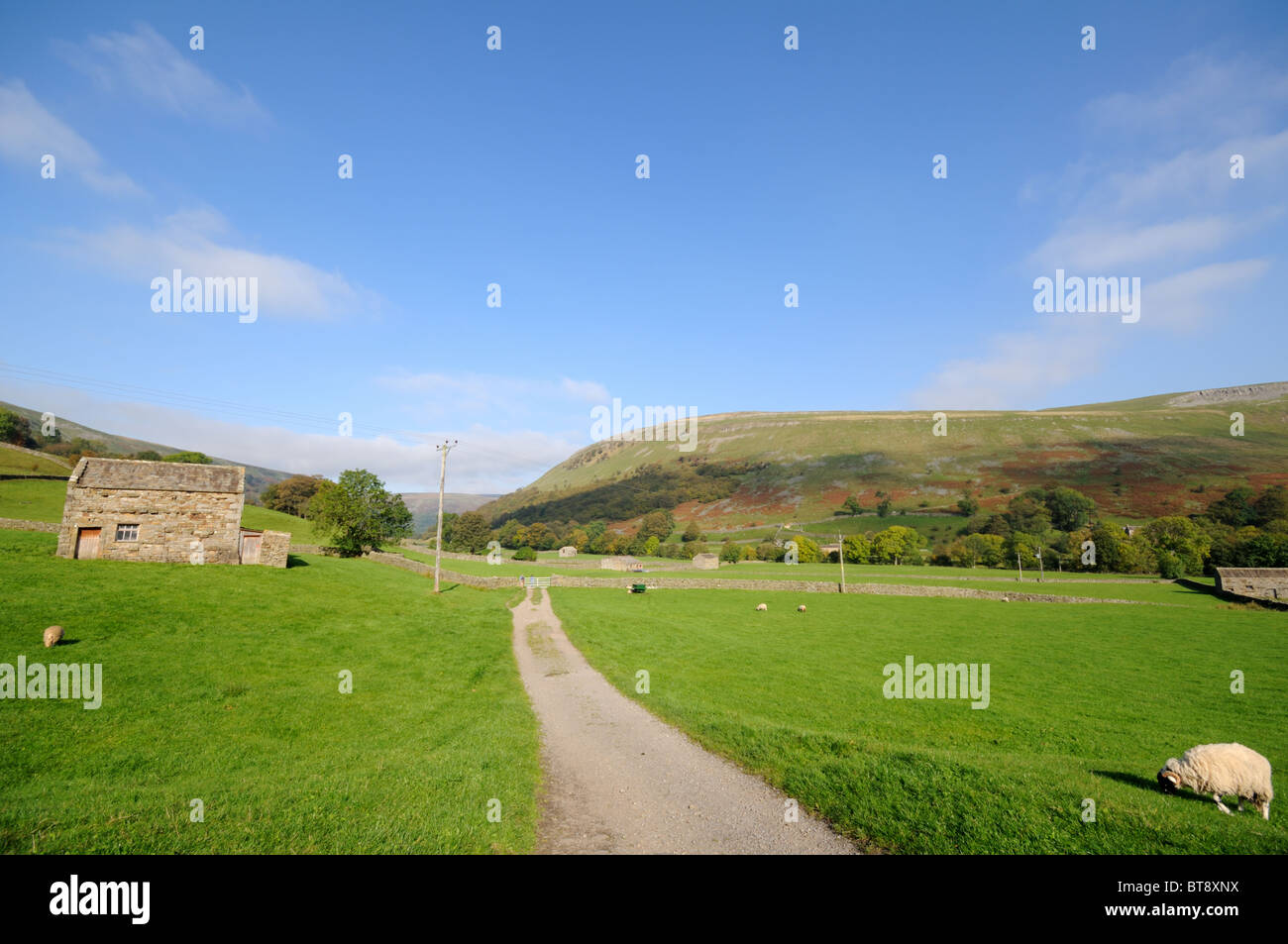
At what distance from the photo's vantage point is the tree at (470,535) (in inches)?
5276

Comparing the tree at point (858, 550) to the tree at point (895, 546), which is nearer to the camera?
the tree at point (895, 546)

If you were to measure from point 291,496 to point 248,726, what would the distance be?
105 m

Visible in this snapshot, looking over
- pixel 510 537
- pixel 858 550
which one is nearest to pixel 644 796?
pixel 858 550

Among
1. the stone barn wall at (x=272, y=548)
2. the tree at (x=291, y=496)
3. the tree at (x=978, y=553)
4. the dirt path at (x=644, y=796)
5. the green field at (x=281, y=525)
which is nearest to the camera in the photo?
the dirt path at (x=644, y=796)

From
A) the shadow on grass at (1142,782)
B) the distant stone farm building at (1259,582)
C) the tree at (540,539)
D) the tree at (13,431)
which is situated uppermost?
the tree at (13,431)

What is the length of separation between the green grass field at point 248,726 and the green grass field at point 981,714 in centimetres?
621

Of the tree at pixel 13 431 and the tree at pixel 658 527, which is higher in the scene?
the tree at pixel 13 431

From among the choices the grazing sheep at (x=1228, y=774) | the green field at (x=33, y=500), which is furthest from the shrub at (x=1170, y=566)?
the green field at (x=33, y=500)

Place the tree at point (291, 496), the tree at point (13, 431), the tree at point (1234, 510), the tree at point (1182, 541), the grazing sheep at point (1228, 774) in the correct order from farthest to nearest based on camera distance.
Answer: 1. the tree at point (1234, 510)
2. the tree at point (291, 496)
3. the tree at point (13, 431)
4. the tree at point (1182, 541)
5. the grazing sheep at point (1228, 774)

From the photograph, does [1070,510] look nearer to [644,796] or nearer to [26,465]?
[644,796]

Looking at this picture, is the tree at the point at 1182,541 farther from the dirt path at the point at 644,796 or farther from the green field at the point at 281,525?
the green field at the point at 281,525

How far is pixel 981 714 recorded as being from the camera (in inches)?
755
